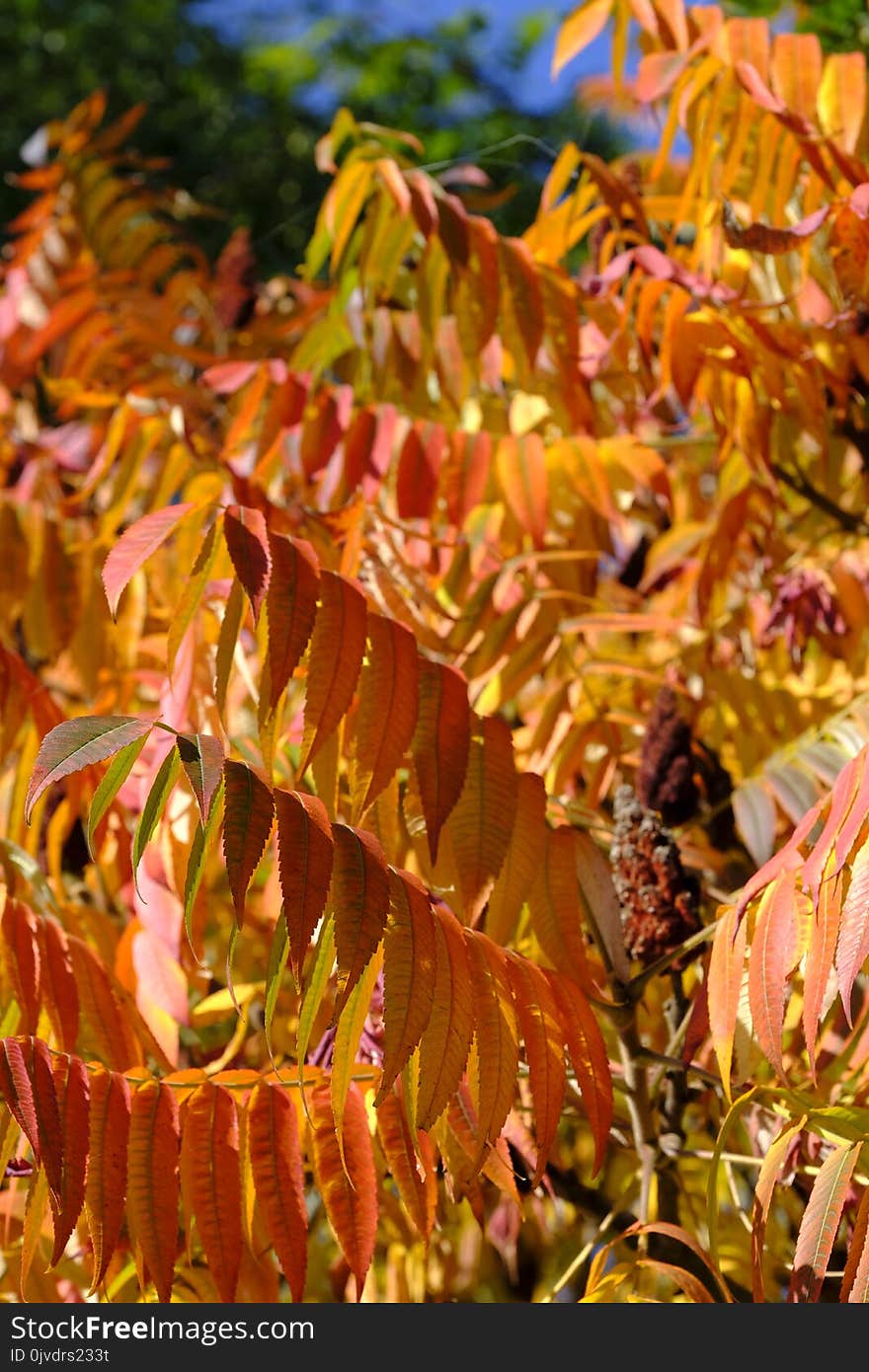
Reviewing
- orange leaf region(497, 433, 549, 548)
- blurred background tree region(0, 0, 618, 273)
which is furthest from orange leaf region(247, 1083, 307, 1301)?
blurred background tree region(0, 0, 618, 273)

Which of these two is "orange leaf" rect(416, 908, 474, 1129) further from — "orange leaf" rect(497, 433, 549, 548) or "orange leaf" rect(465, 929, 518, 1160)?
"orange leaf" rect(497, 433, 549, 548)

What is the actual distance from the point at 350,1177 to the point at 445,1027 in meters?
0.23

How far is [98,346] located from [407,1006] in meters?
2.92

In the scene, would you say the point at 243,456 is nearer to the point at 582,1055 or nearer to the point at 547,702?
the point at 547,702

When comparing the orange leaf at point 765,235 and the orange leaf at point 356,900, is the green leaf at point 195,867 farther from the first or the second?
the orange leaf at point 765,235

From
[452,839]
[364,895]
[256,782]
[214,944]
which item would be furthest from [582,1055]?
[214,944]

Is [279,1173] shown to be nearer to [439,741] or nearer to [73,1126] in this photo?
[73,1126]

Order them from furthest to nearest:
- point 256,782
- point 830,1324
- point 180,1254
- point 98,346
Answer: point 98,346 < point 180,1254 < point 830,1324 < point 256,782

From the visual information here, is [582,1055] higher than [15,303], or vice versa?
[15,303]

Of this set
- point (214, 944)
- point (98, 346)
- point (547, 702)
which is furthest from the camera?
point (98, 346)

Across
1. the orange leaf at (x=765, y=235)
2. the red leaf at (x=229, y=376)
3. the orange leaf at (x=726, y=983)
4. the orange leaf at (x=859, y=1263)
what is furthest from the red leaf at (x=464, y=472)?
the orange leaf at (x=859, y=1263)

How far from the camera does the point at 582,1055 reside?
177 centimetres

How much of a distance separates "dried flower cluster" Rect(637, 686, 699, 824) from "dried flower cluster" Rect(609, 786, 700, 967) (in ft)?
1.10

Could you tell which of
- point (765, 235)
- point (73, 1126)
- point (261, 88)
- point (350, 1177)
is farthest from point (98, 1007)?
point (261, 88)
